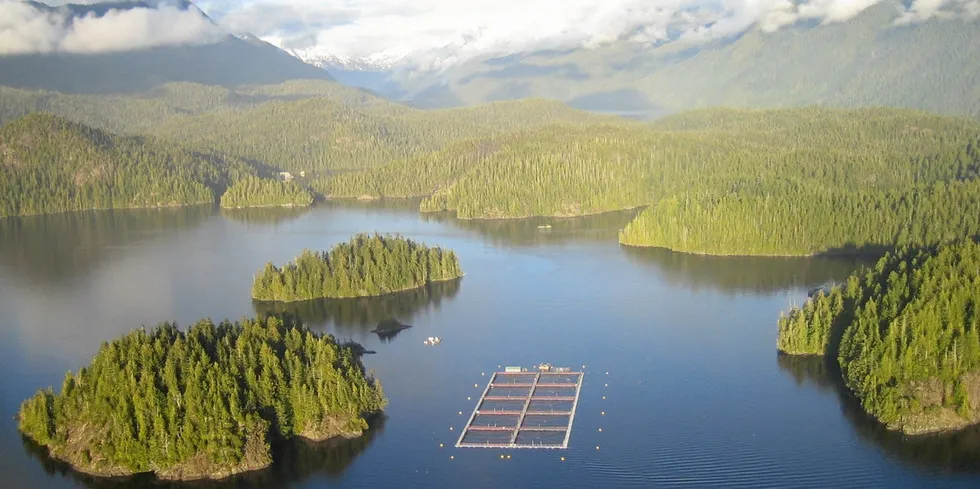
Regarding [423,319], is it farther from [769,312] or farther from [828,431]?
[828,431]

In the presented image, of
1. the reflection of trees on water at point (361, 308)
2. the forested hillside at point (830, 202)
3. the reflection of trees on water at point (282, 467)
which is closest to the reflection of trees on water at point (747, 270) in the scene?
the forested hillside at point (830, 202)

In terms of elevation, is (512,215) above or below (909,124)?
below

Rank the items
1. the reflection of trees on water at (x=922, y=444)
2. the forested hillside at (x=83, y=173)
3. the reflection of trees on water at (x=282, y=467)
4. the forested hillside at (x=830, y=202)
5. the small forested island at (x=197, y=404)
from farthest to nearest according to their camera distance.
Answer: the forested hillside at (x=83, y=173) < the forested hillside at (x=830, y=202) < the small forested island at (x=197, y=404) < the reflection of trees on water at (x=282, y=467) < the reflection of trees on water at (x=922, y=444)

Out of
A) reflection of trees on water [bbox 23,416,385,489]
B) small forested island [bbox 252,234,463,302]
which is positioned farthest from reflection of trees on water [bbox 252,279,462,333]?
reflection of trees on water [bbox 23,416,385,489]

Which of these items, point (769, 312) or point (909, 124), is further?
point (909, 124)

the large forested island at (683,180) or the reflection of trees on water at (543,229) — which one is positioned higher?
the large forested island at (683,180)

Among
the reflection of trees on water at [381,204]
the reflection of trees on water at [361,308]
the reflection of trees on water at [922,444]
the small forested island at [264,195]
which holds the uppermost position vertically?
the small forested island at [264,195]

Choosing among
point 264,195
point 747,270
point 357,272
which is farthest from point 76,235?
point 747,270

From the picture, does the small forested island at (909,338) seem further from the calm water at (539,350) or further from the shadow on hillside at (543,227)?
the shadow on hillside at (543,227)

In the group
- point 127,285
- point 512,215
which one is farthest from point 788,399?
point 512,215
